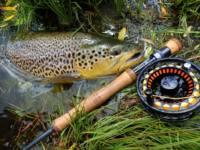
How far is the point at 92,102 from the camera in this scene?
2.48m

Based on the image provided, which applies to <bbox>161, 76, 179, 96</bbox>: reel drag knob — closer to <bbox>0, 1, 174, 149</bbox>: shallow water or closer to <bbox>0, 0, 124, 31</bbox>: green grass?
<bbox>0, 1, 174, 149</bbox>: shallow water

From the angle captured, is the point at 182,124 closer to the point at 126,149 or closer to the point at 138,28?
the point at 126,149

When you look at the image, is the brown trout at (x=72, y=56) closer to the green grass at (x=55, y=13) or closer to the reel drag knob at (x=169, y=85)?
the green grass at (x=55, y=13)

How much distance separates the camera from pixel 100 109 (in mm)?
2637

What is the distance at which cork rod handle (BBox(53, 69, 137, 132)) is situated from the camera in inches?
94.5

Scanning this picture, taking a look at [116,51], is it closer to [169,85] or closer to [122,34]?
[122,34]

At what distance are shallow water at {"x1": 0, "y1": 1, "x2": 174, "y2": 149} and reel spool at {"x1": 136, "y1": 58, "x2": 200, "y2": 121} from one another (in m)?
0.57

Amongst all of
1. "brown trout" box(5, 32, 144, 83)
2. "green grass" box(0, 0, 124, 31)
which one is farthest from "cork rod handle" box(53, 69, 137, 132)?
"green grass" box(0, 0, 124, 31)

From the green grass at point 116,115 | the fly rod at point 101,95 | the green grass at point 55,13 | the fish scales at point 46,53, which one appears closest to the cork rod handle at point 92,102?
the fly rod at point 101,95

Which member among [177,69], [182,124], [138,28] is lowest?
[182,124]

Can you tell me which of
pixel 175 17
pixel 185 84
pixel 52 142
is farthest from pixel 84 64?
pixel 175 17

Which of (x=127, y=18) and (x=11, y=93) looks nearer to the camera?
(x=11, y=93)

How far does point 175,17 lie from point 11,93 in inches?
127

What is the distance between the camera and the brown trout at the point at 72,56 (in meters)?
2.76
